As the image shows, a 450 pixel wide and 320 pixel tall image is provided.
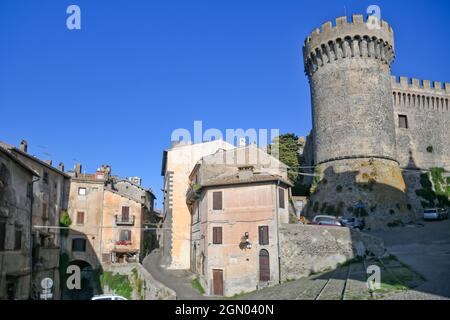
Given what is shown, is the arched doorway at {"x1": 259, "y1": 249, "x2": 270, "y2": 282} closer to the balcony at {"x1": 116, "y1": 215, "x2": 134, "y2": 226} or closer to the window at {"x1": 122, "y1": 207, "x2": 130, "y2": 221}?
the balcony at {"x1": 116, "y1": 215, "x2": 134, "y2": 226}

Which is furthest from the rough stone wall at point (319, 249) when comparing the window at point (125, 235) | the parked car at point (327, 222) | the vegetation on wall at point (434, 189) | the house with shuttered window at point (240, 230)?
the vegetation on wall at point (434, 189)

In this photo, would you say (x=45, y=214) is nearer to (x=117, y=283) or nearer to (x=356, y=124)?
(x=117, y=283)

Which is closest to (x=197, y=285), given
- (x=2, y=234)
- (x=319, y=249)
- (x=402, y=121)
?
(x=319, y=249)

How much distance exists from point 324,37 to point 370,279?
33.6 m

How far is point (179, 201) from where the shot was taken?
3972 centimetres

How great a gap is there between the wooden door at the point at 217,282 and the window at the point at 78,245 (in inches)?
563

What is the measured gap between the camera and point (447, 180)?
48.5m

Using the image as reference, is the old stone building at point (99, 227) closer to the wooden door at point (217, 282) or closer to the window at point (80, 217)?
the window at point (80, 217)

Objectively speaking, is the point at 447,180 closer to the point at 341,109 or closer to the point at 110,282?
the point at 341,109

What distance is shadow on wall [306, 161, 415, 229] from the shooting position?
3909cm

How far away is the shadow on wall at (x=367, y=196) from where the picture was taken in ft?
128

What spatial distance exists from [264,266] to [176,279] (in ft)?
31.0

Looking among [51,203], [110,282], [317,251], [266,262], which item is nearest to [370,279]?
[317,251]
